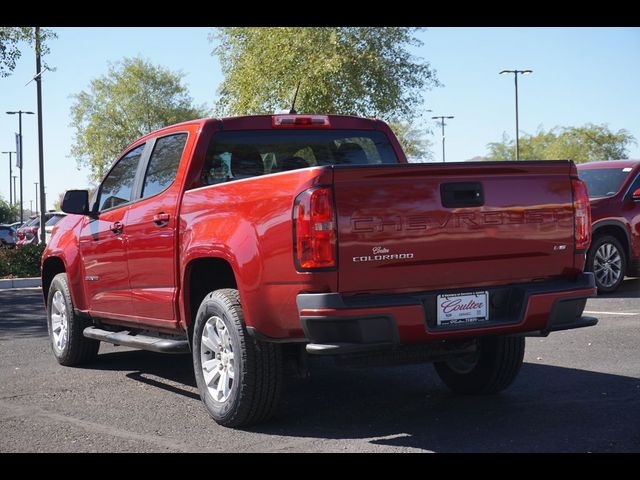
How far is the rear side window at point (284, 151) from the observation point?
616 centimetres

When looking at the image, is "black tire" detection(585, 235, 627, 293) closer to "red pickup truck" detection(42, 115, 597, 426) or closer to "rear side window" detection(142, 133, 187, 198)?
"red pickup truck" detection(42, 115, 597, 426)

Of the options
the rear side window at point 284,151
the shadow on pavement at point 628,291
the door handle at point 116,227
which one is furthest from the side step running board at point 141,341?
the shadow on pavement at point 628,291

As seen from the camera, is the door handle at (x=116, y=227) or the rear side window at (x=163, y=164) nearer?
the rear side window at (x=163, y=164)

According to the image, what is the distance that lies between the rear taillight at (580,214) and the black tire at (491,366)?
0.86 meters

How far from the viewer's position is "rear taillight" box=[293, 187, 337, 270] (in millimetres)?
4605

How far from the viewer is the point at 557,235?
5.27 m

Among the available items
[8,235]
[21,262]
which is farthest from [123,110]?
[21,262]

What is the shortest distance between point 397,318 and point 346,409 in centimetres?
137

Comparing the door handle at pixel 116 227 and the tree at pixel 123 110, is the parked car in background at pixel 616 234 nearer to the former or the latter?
the door handle at pixel 116 227

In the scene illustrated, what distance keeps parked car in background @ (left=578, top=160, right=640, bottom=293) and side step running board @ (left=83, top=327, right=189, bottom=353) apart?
24.0 ft

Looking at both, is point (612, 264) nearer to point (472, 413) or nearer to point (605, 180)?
point (605, 180)
